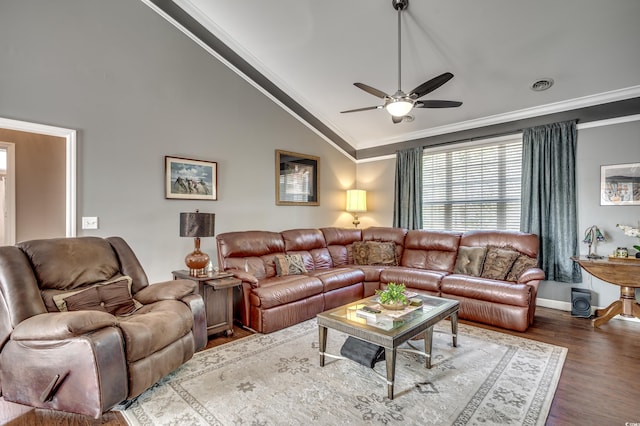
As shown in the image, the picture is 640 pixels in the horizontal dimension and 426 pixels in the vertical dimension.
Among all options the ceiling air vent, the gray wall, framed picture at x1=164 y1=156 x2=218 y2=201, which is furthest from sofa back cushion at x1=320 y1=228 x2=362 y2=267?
the ceiling air vent

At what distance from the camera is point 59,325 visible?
1802 mm

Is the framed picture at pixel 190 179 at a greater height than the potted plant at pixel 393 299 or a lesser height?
greater

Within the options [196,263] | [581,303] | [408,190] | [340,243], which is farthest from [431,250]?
[196,263]

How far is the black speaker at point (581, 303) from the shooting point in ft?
12.2

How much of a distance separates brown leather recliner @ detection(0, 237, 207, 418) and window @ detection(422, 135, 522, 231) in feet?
13.7

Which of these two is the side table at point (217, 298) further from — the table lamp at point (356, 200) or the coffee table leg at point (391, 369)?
the table lamp at point (356, 200)

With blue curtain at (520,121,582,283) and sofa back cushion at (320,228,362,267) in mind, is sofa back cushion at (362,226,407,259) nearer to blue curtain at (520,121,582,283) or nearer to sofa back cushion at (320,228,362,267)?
sofa back cushion at (320,228,362,267)

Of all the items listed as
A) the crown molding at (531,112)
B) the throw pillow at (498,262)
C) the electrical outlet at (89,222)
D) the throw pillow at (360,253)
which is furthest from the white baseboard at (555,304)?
the electrical outlet at (89,222)

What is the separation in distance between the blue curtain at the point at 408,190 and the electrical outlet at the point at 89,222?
4.40 meters

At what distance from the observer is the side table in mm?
3113

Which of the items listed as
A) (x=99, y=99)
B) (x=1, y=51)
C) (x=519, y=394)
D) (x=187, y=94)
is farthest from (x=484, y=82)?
(x=1, y=51)

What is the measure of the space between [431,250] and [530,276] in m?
1.43

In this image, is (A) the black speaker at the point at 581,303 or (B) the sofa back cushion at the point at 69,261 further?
(A) the black speaker at the point at 581,303

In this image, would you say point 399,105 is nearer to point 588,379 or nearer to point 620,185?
point 588,379
